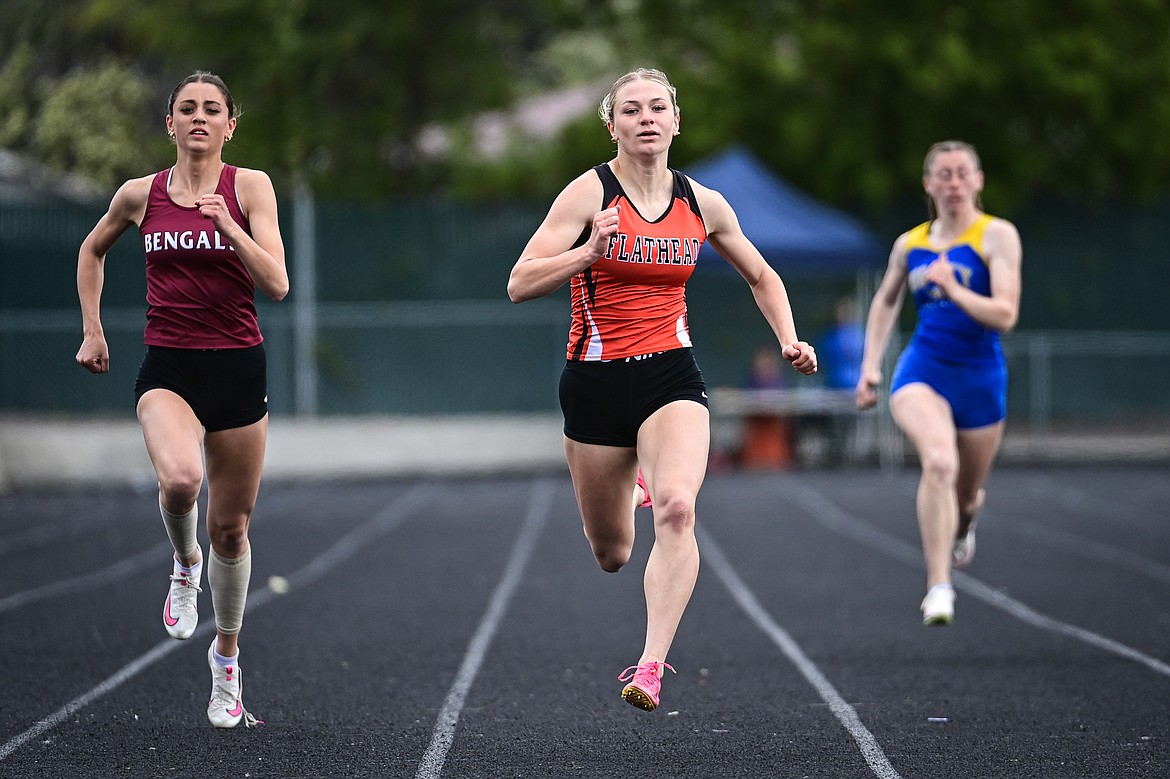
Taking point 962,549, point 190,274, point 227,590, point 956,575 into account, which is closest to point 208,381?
point 190,274

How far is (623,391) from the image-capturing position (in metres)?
5.43

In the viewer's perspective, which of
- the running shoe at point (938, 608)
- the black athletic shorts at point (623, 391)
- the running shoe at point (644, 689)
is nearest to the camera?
the running shoe at point (644, 689)

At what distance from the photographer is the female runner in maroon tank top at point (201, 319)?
5461 millimetres

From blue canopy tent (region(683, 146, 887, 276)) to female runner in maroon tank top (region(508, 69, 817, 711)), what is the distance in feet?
37.5

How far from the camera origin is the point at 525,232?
19453mm

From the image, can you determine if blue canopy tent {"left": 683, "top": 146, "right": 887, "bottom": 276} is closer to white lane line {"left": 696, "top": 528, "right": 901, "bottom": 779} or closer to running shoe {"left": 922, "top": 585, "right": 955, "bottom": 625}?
white lane line {"left": 696, "top": 528, "right": 901, "bottom": 779}

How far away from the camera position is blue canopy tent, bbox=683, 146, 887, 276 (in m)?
17.6

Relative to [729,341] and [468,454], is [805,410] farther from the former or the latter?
[468,454]

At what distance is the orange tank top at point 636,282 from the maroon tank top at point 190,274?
1221mm

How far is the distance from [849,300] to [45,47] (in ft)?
31.4

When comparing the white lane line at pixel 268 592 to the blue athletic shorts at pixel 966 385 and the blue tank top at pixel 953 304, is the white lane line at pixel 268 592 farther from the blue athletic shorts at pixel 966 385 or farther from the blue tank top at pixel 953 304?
the blue tank top at pixel 953 304

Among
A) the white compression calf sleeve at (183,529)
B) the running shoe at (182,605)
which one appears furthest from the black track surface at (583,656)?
the white compression calf sleeve at (183,529)

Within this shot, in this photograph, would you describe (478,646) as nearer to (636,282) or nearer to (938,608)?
(938,608)

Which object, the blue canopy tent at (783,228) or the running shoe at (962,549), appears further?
the blue canopy tent at (783,228)
